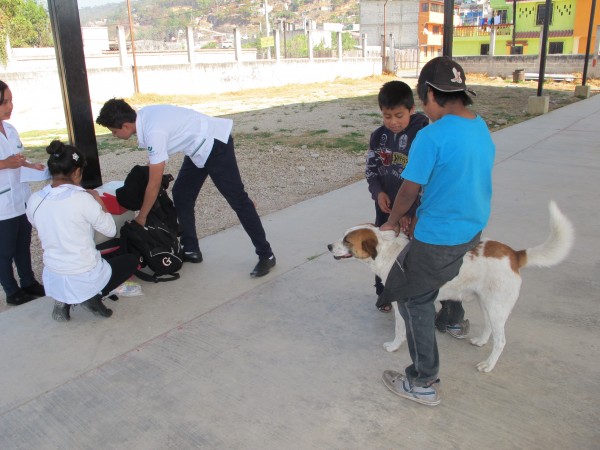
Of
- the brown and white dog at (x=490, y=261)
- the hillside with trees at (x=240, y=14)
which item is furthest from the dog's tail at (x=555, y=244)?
the hillside with trees at (x=240, y=14)

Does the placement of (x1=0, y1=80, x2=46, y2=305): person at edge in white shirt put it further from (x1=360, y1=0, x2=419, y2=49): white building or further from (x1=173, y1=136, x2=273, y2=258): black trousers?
(x1=360, y1=0, x2=419, y2=49): white building

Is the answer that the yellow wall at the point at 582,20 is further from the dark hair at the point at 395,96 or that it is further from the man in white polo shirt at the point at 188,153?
the dark hair at the point at 395,96

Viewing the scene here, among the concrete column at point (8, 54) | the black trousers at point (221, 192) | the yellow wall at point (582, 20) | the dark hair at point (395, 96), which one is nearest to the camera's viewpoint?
the dark hair at point (395, 96)

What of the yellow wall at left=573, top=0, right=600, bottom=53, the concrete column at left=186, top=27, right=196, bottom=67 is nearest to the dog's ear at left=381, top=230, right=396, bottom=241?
Result: the concrete column at left=186, top=27, right=196, bottom=67

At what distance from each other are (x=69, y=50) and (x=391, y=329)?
3.16m

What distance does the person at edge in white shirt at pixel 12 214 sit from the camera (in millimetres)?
3660

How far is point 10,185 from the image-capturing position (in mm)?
3742

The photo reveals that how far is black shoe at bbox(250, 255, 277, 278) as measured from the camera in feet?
13.8

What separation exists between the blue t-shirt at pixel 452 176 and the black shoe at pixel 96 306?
90.3 inches

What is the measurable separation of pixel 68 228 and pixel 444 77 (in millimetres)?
2448

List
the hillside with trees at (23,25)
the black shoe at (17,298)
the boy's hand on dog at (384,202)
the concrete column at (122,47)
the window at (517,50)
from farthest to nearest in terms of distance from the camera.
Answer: the window at (517,50) → the hillside with trees at (23,25) → the concrete column at (122,47) → the black shoe at (17,298) → the boy's hand on dog at (384,202)

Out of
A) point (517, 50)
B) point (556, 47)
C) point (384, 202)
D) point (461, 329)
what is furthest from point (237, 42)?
point (461, 329)

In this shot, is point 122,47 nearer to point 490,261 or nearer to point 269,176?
point 269,176

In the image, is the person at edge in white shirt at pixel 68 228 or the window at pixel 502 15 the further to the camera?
the window at pixel 502 15
